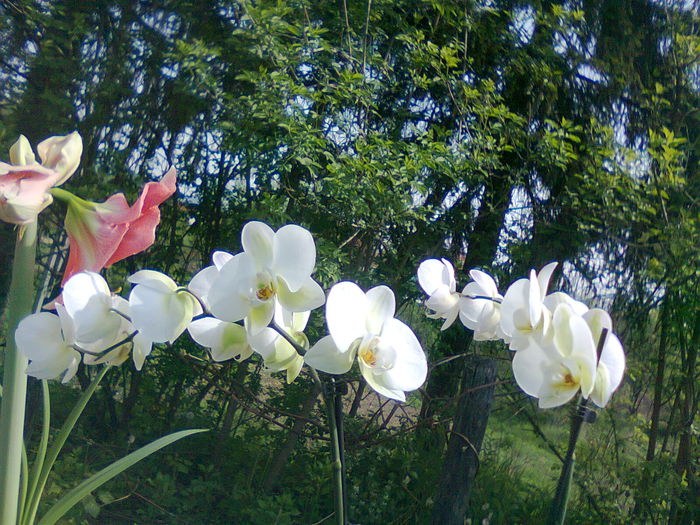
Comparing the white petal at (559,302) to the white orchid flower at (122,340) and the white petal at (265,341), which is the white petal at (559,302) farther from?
the white orchid flower at (122,340)

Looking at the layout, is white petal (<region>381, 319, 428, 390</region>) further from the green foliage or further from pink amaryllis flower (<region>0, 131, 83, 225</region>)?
the green foliage

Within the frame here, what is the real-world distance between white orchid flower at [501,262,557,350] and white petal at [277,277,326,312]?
0.14 m

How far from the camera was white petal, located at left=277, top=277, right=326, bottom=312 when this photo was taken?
1.37 ft

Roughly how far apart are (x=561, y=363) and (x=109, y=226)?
36 cm

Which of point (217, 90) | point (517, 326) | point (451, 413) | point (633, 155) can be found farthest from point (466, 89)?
point (517, 326)

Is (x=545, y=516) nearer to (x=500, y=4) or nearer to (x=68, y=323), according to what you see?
(x=500, y=4)

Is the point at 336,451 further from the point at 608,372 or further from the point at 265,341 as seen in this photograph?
the point at 608,372

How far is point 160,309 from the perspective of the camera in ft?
1.44

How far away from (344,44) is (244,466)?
1709 millimetres

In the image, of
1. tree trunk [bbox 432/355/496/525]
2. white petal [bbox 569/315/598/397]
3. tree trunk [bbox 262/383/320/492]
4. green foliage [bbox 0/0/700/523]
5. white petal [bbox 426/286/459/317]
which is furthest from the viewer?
tree trunk [bbox 262/383/320/492]

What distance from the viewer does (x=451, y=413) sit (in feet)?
8.76

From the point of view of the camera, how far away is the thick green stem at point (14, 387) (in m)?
0.52

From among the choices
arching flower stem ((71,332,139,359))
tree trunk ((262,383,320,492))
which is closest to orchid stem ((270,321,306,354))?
arching flower stem ((71,332,139,359))

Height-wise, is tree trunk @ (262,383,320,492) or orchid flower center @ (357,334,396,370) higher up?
orchid flower center @ (357,334,396,370)
